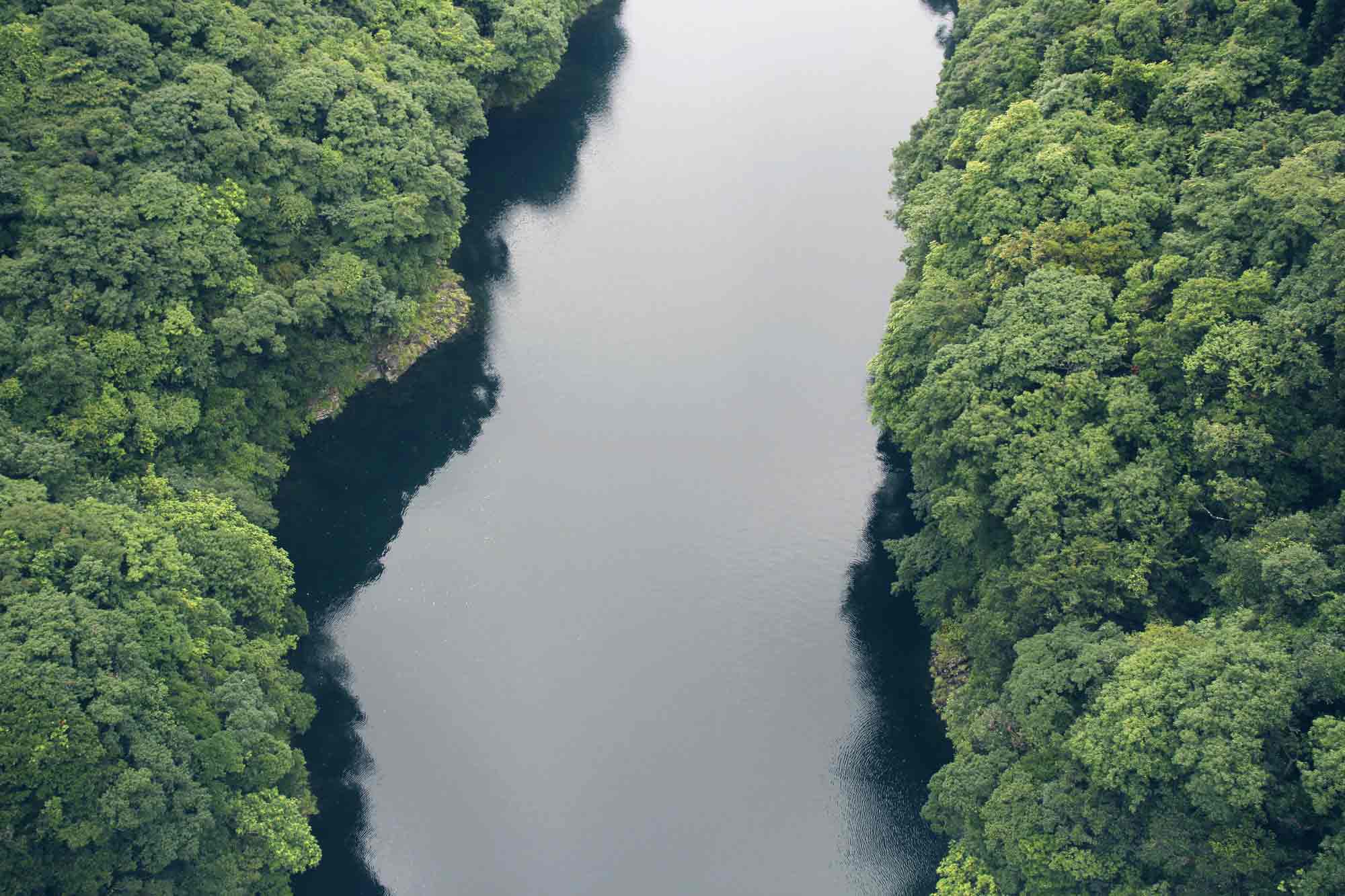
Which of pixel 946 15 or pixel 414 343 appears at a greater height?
pixel 946 15

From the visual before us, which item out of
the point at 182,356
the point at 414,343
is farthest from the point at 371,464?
the point at 182,356

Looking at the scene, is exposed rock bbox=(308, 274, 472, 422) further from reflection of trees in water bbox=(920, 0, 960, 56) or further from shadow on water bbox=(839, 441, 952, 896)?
reflection of trees in water bbox=(920, 0, 960, 56)

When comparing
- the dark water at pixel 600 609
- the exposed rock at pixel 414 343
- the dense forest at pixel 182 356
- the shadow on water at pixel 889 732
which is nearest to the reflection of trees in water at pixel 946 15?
the dark water at pixel 600 609

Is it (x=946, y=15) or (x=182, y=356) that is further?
(x=946, y=15)

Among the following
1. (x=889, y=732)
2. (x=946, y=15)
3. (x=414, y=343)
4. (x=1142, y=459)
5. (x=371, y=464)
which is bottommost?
(x=371, y=464)

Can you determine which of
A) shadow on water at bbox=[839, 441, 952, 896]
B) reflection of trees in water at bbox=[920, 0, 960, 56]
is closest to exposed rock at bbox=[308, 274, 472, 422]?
shadow on water at bbox=[839, 441, 952, 896]

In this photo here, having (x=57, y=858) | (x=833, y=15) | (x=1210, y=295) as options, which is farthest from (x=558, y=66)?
(x=57, y=858)

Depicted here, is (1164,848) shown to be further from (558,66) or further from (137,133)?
(558,66)

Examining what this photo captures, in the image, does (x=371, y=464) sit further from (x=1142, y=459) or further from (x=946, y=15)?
(x=946, y=15)
